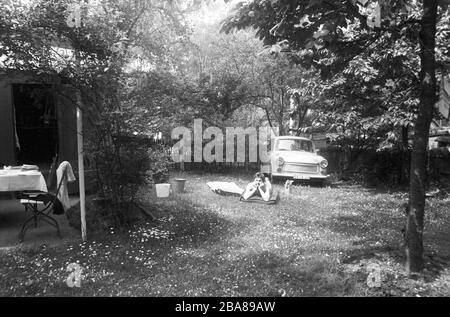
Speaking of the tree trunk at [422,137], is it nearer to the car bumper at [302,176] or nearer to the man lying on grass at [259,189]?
the man lying on grass at [259,189]

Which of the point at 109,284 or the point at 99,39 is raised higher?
the point at 99,39

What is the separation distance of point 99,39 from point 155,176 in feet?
18.4

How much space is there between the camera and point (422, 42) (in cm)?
376

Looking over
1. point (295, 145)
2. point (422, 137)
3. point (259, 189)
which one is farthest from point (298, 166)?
point (422, 137)

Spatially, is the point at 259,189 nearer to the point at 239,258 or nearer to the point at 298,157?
the point at 298,157

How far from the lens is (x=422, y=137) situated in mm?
3754

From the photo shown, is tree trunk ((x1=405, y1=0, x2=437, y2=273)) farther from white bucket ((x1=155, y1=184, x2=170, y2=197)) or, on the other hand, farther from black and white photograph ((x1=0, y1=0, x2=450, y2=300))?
white bucket ((x1=155, y1=184, x2=170, y2=197))

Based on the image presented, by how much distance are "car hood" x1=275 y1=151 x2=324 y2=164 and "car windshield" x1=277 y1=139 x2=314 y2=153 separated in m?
0.50

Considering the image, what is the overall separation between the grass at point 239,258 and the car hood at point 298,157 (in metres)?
4.34

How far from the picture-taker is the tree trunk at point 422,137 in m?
3.73

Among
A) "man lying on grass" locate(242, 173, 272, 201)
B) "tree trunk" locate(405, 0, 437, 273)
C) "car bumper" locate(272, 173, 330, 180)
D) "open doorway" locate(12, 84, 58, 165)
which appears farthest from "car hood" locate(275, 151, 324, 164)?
"tree trunk" locate(405, 0, 437, 273)

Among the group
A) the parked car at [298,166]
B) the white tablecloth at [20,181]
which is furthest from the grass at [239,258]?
the parked car at [298,166]

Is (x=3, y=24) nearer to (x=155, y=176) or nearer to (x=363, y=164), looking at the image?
(x=155, y=176)
